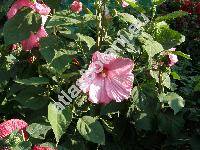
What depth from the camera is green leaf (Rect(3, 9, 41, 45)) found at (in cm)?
175

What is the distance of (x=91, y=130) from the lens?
1.84 m

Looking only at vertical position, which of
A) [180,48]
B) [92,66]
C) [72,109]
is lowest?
[180,48]

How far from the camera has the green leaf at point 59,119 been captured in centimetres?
173

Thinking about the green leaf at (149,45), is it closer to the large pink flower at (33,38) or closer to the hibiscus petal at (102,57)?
the hibiscus petal at (102,57)

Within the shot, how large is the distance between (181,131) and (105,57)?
35.3 inches

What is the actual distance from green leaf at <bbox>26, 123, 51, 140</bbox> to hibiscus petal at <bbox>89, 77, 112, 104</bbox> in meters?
0.24

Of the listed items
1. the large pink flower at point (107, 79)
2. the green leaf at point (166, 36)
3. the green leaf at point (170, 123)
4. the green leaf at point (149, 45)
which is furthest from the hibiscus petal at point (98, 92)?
the green leaf at point (170, 123)

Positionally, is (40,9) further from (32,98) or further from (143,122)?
(143,122)

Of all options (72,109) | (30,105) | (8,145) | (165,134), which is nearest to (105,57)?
(72,109)

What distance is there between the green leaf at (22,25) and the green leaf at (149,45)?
0.46 meters

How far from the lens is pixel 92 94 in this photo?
5.94ft

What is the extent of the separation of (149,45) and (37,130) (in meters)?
0.58

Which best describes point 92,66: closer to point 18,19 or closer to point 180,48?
Result: point 18,19

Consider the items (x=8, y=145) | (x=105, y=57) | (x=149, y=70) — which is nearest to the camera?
(x=8, y=145)
